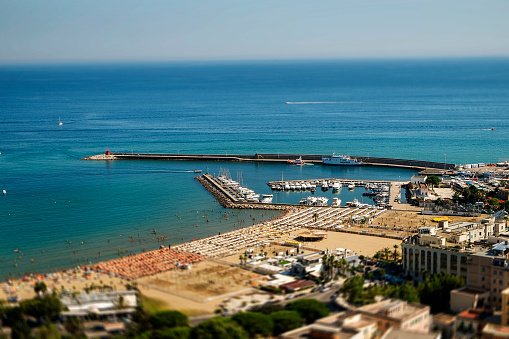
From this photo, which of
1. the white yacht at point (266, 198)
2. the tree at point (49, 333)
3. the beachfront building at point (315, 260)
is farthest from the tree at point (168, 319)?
the white yacht at point (266, 198)

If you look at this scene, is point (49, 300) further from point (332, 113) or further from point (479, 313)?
point (332, 113)

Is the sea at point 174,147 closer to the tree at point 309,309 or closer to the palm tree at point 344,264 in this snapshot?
the palm tree at point 344,264

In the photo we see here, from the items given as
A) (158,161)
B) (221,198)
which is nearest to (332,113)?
(158,161)

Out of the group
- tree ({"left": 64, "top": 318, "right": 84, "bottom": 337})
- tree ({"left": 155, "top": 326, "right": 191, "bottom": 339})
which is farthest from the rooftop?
tree ({"left": 64, "top": 318, "right": 84, "bottom": 337})

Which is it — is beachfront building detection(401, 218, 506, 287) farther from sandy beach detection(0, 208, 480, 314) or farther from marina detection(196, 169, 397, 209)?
marina detection(196, 169, 397, 209)

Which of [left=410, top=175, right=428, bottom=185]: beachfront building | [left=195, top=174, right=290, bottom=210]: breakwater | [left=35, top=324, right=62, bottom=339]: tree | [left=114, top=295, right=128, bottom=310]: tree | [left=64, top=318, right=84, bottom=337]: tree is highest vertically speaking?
[left=410, top=175, right=428, bottom=185]: beachfront building

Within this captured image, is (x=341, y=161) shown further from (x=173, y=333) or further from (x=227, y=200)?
(x=173, y=333)
